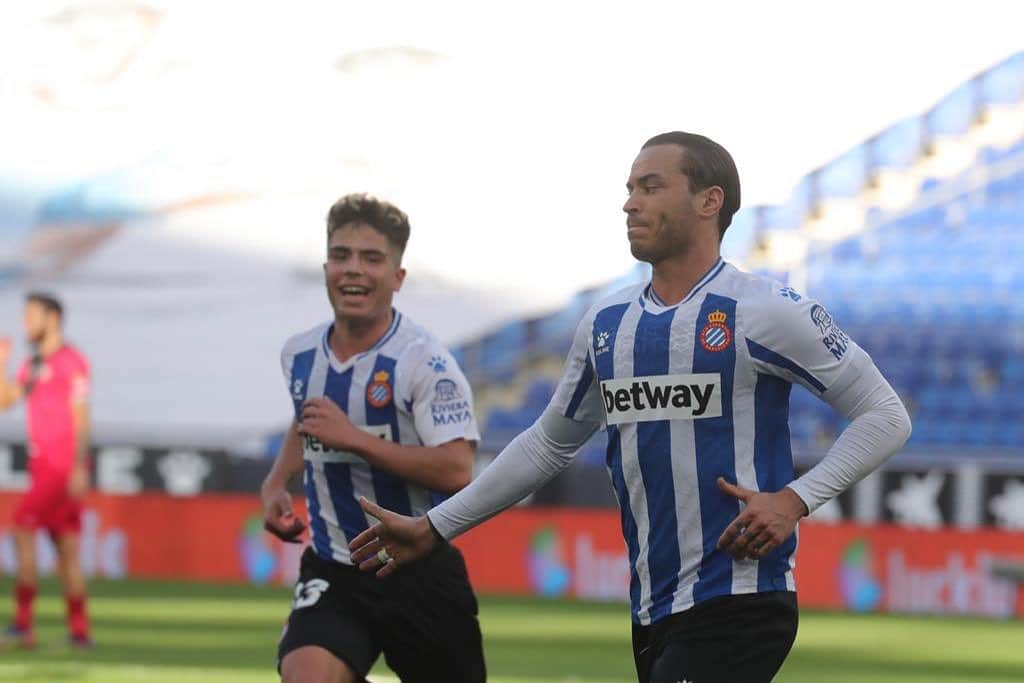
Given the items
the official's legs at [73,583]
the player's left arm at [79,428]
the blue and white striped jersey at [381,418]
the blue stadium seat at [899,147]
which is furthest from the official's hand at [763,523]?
the blue stadium seat at [899,147]

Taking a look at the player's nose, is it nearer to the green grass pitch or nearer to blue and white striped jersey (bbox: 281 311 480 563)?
blue and white striped jersey (bbox: 281 311 480 563)

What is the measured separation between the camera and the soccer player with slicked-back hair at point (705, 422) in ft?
13.8

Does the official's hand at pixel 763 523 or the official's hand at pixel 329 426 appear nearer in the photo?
the official's hand at pixel 763 523

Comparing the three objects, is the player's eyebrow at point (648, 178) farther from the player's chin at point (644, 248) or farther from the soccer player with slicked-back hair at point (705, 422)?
the player's chin at point (644, 248)

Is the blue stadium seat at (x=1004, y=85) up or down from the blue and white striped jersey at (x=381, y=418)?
up

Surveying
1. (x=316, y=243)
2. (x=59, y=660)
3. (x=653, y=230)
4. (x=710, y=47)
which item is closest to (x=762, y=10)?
(x=710, y=47)

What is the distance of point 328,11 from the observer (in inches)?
933

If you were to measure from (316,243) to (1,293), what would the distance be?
3.87 metres

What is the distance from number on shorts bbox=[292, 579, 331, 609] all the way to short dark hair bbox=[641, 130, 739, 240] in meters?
1.70

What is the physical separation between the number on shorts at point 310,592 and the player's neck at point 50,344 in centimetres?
548

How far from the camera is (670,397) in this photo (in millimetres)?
4289

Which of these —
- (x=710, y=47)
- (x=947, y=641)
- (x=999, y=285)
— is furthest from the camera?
(x=710, y=47)

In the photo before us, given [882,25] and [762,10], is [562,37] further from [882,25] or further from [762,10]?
[882,25]

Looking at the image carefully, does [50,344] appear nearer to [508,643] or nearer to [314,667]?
[508,643]
